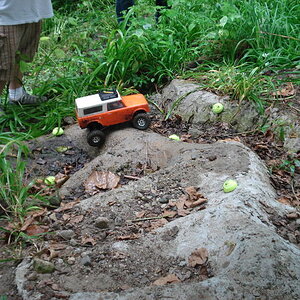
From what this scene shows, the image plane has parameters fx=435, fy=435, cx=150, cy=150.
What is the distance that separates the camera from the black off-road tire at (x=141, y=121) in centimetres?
429

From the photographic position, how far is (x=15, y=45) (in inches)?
171

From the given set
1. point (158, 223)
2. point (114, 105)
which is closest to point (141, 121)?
point (114, 105)

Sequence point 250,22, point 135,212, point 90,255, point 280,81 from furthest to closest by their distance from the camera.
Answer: point 250,22
point 280,81
point 135,212
point 90,255

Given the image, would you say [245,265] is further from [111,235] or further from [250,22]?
[250,22]

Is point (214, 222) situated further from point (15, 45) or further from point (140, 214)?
point (15, 45)

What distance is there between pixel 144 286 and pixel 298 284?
788 mm

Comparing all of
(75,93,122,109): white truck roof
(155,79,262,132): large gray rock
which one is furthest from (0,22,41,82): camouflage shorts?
(155,79,262,132): large gray rock

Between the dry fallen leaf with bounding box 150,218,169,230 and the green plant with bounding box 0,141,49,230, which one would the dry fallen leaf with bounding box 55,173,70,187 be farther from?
the dry fallen leaf with bounding box 150,218,169,230

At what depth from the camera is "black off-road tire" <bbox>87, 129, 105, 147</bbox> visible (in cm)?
420

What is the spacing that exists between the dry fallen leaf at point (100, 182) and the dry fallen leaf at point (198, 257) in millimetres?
1287

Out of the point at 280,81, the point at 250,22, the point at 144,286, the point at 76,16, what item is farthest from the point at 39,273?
the point at 76,16

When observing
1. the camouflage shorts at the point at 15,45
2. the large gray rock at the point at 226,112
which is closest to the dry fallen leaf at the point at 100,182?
the large gray rock at the point at 226,112

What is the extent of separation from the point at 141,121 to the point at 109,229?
5.26 feet

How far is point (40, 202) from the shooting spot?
335cm
